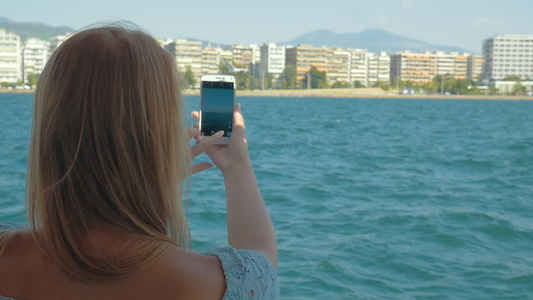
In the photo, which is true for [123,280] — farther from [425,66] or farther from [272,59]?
[425,66]

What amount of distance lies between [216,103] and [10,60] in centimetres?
11383

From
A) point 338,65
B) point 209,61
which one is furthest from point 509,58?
point 209,61

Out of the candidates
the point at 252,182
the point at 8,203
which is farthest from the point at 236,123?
the point at 8,203

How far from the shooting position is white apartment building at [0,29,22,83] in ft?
343

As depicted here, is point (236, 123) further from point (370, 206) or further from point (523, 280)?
point (370, 206)

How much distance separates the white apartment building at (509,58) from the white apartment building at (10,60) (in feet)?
288

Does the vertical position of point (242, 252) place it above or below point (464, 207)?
above

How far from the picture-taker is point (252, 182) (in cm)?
106

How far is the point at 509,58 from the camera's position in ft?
465

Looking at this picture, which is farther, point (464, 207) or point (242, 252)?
point (464, 207)

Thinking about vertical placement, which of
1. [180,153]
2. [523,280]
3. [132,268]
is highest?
[180,153]

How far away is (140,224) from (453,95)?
382 feet

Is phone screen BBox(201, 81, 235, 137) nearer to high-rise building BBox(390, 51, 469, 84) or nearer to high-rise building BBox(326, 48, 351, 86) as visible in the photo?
high-rise building BBox(326, 48, 351, 86)

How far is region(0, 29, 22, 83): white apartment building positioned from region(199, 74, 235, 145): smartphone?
10752cm
